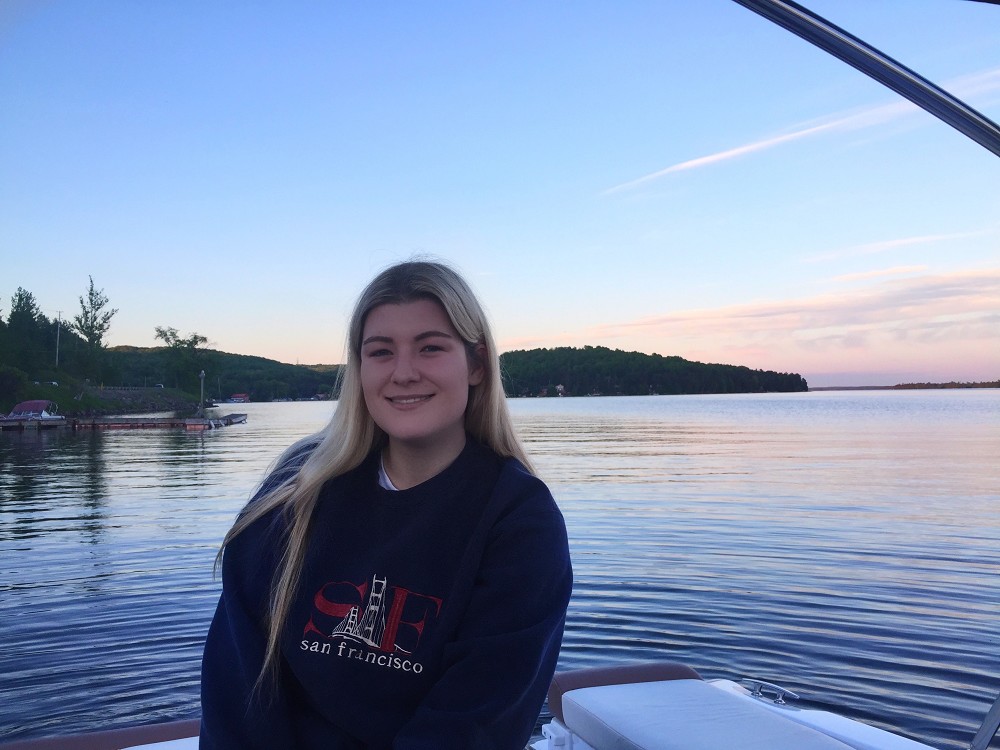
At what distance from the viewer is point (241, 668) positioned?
1971 millimetres

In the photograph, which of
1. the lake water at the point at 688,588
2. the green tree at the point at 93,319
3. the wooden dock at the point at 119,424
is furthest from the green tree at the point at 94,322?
the lake water at the point at 688,588

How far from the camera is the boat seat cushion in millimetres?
2090

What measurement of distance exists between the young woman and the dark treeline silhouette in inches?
2434

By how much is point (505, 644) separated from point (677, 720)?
2.42 ft

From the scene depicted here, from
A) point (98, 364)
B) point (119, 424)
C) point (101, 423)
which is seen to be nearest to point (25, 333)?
point (98, 364)

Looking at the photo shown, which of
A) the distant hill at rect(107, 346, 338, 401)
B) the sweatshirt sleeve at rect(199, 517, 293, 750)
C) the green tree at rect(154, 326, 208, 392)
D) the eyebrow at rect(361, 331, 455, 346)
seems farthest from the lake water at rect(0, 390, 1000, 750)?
the green tree at rect(154, 326, 208, 392)

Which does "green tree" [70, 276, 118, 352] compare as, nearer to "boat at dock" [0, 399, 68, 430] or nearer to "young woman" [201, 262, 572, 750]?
"boat at dock" [0, 399, 68, 430]

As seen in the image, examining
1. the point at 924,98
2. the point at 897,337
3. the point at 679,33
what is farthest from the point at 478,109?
the point at 897,337

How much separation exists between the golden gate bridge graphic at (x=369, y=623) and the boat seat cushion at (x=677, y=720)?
799 millimetres

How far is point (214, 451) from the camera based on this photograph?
4166 centimetres

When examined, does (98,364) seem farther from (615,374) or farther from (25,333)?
(615,374)

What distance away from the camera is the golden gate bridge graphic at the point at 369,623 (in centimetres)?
190

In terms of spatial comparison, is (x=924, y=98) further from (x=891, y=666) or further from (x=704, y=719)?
(x=891, y=666)

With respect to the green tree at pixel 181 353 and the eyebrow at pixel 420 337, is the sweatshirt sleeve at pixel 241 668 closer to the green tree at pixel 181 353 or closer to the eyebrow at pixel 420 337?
the eyebrow at pixel 420 337
